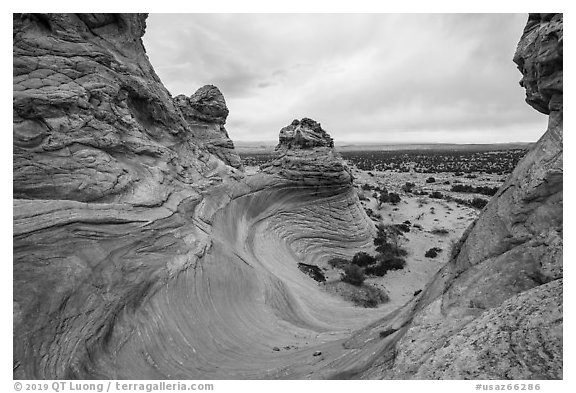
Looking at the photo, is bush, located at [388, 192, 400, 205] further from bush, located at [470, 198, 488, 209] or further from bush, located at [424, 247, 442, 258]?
bush, located at [424, 247, 442, 258]

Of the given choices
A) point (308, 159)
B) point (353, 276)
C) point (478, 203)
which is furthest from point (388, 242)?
point (478, 203)

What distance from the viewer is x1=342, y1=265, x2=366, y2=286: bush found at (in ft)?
46.5

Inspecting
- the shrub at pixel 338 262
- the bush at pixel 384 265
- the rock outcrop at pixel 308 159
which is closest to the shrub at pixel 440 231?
the bush at pixel 384 265

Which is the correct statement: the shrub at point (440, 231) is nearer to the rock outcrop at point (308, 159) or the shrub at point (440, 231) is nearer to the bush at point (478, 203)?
the rock outcrop at point (308, 159)

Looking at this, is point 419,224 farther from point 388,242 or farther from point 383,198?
point 383,198

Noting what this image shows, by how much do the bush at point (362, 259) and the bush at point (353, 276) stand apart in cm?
118

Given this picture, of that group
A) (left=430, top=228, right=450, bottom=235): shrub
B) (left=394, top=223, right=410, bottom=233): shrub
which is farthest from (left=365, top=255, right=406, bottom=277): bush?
(left=430, top=228, right=450, bottom=235): shrub

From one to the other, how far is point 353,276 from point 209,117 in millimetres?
18051

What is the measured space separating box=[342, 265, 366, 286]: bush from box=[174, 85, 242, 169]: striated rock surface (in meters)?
14.3

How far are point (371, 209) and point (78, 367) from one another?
25.2 m

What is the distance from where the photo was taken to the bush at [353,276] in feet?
46.5

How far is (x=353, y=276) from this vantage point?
47.4 ft

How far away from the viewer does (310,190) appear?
1814 centimetres

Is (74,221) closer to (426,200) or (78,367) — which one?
(78,367)
